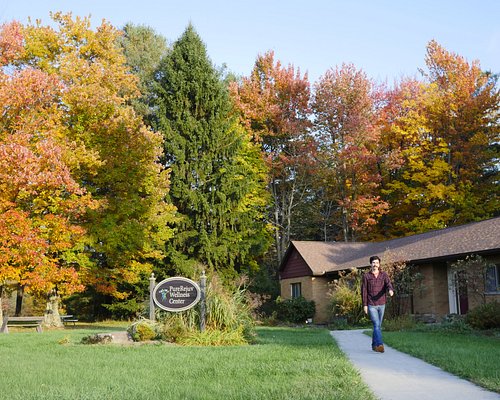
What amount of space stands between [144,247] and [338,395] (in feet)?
72.0

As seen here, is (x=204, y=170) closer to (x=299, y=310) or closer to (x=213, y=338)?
(x=299, y=310)

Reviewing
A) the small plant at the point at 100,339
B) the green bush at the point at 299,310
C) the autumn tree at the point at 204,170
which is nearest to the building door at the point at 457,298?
the green bush at the point at 299,310

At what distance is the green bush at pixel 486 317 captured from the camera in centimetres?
1638

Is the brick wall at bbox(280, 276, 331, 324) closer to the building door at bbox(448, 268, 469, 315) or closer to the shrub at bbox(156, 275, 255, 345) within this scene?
the building door at bbox(448, 268, 469, 315)

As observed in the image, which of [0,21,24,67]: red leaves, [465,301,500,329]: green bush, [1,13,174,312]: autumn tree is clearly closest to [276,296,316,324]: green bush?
[1,13,174,312]: autumn tree

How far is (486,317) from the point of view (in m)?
16.5

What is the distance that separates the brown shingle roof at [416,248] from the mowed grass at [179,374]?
11.7m

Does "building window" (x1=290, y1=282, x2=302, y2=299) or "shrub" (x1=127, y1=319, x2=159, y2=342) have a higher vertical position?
"building window" (x1=290, y1=282, x2=302, y2=299)

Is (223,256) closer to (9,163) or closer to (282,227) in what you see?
(282,227)

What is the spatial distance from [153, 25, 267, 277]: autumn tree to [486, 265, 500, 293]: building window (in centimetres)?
1526

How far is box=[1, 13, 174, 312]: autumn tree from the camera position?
79.0 ft

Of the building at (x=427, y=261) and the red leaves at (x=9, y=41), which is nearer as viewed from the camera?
the building at (x=427, y=261)

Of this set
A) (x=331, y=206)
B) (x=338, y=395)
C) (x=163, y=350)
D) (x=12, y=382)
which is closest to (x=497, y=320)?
(x=163, y=350)

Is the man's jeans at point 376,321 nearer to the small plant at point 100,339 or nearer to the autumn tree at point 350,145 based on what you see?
the small plant at point 100,339
